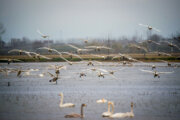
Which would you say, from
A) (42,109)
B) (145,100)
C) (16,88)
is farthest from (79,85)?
(42,109)

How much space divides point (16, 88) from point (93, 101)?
771 cm

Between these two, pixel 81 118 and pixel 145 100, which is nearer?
pixel 81 118

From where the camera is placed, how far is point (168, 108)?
17.7 metres

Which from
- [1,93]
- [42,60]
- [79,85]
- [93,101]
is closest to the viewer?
[93,101]

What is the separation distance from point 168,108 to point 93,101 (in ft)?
13.6

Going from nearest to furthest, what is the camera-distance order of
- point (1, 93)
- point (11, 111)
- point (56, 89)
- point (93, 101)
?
point (11, 111) → point (93, 101) → point (1, 93) → point (56, 89)

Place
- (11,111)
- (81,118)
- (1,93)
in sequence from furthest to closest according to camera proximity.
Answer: (1,93), (11,111), (81,118)

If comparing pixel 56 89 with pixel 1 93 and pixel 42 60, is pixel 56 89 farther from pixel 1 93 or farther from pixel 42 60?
pixel 42 60

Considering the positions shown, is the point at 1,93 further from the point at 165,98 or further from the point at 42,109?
the point at 165,98

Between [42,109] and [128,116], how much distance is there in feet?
14.0

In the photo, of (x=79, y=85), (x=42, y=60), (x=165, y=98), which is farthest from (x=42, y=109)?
(x=42, y=60)

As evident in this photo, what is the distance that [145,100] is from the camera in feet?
66.5

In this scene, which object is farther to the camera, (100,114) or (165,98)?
(165,98)

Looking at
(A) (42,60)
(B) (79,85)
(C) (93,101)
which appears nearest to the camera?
(C) (93,101)
